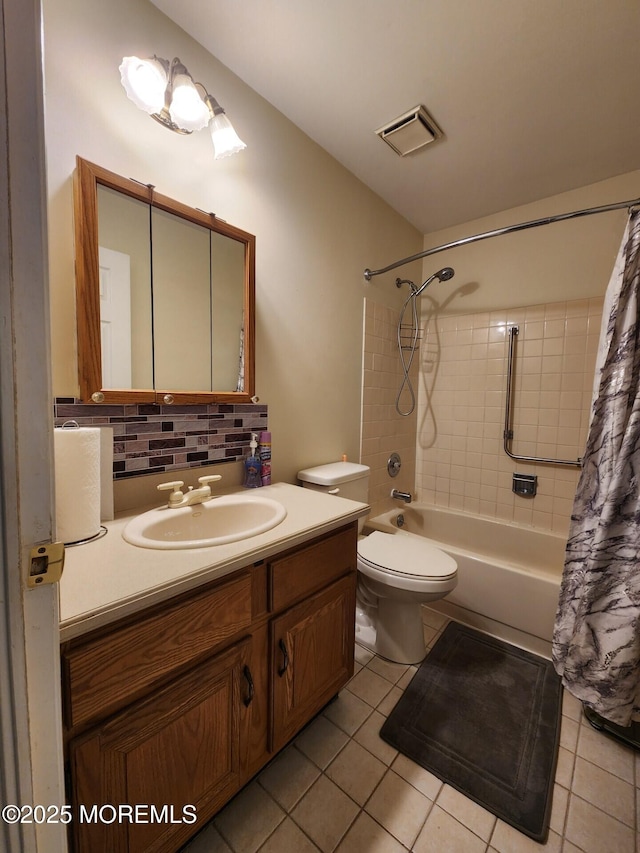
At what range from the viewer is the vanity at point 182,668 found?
59 cm

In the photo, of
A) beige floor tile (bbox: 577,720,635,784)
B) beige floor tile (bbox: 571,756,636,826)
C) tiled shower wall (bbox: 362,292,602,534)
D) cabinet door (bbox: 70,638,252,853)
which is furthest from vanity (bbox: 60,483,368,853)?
tiled shower wall (bbox: 362,292,602,534)

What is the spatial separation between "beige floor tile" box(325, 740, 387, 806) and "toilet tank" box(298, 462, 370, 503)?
889 mm

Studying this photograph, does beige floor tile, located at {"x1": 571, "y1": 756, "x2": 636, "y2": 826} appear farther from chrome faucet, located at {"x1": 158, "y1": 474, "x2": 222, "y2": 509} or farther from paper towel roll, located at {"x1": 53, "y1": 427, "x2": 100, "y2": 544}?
paper towel roll, located at {"x1": 53, "y1": 427, "x2": 100, "y2": 544}

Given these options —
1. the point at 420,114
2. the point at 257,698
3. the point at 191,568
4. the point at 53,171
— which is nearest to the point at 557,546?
the point at 257,698

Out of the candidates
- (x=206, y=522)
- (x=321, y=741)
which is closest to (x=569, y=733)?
(x=321, y=741)

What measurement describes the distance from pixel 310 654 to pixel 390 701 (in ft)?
1.86

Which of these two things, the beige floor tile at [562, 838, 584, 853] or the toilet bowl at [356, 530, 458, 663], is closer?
the beige floor tile at [562, 838, 584, 853]

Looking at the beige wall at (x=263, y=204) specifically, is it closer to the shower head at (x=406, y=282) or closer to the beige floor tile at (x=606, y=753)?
the shower head at (x=406, y=282)

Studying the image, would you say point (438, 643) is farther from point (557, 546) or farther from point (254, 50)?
point (254, 50)

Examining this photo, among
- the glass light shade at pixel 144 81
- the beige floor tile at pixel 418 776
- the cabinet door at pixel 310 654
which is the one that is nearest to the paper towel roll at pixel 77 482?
the cabinet door at pixel 310 654

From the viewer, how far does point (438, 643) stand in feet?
5.38

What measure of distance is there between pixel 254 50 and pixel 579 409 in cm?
222

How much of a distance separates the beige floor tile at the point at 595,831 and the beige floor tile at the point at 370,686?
61 cm

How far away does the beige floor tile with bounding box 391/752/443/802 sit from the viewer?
3.32 feet
